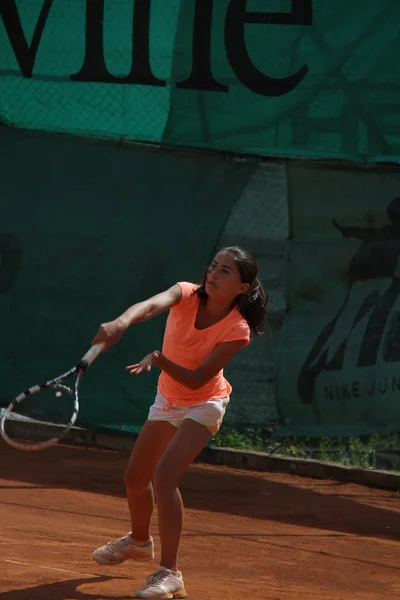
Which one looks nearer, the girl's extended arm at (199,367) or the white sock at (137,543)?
the girl's extended arm at (199,367)

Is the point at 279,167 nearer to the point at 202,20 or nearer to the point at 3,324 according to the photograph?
the point at 202,20

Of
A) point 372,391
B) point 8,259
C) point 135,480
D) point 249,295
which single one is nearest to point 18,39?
point 8,259

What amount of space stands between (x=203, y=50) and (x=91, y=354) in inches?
155

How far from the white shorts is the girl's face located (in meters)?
0.46

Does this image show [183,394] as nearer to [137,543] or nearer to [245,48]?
[137,543]

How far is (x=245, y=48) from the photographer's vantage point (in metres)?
7.74

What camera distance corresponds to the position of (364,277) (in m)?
7.64

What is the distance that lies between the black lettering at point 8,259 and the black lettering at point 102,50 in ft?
4.13

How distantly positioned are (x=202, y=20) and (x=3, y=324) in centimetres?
262

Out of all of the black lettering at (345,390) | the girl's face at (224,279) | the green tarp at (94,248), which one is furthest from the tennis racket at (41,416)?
the girl's face at (224,279)

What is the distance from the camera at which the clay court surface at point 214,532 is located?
16.6 feet

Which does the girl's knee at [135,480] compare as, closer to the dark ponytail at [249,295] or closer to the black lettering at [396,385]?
the dark ponytail at [249,295]

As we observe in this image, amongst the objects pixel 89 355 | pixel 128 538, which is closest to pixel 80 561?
pixel 128 538

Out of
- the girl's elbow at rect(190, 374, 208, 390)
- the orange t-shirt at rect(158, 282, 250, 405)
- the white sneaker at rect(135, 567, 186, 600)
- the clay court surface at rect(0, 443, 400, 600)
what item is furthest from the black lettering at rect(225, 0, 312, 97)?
the white sneaker at rect(135, 567, 186, 600)
